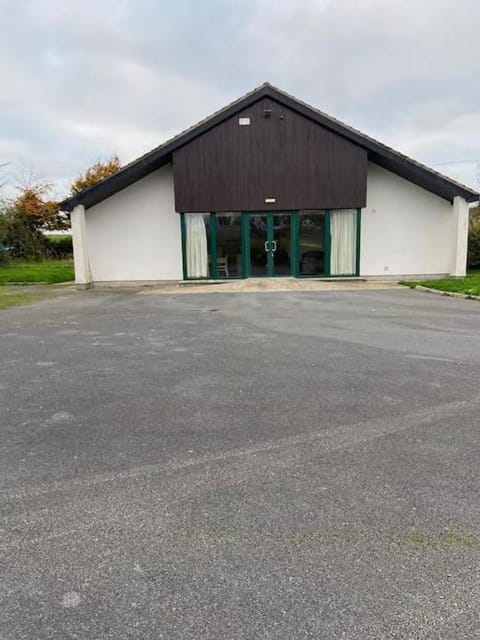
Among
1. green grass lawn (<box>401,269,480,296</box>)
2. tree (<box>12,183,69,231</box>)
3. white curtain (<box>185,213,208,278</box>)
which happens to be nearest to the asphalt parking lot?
green grass lawn (<box>401,269,480,296</box>)

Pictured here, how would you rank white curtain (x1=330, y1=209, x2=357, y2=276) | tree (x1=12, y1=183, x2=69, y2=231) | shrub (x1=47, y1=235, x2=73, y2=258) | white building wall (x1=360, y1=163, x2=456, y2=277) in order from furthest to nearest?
tree (x1=12, y1=183, x2=69, y2=231)
shrub (x1=47, y1=235, x2=73, y2=258)
white building wall (x1=360, y1=163, x2=456, y2=277)
white curtain (x1=330, y1=209, x2=357, y2=276)

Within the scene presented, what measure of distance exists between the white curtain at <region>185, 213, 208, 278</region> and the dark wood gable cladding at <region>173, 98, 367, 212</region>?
0.52 metres

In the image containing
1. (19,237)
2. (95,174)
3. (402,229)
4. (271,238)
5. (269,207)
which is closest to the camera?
(269,207)

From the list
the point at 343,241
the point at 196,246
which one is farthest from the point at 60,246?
the point at 343,241

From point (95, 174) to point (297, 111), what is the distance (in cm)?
2475

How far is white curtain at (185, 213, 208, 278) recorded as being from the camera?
1661 cm

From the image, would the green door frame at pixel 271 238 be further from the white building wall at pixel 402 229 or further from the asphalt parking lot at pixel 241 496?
the asphalt parking lot at pixel 241 496

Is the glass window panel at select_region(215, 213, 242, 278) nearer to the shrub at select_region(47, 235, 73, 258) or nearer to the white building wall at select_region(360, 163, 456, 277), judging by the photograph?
the white building wall at select_region(360, 163, 456, 277)

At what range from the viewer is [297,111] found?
1595 centimetres

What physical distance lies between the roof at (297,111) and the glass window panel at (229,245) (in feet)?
9.45

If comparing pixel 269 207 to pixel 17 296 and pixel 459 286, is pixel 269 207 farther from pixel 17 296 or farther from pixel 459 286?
pixel 17 296

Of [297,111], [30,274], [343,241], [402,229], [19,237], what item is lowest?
[30,274]

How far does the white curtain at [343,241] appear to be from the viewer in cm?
1672

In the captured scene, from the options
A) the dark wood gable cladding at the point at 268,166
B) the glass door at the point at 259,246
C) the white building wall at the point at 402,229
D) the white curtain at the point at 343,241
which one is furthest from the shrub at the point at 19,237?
the white building wall at the point at 402,229
